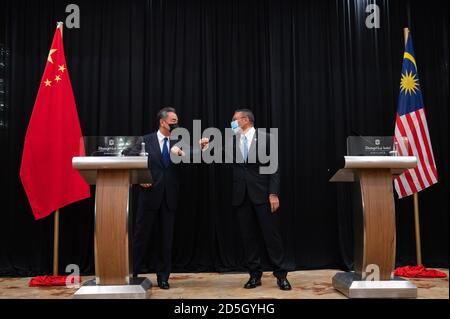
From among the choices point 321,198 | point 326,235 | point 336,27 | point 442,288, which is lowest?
point 442,288

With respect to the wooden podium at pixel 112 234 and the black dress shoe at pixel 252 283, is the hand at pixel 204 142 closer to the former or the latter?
the wooden podium at pixel 112 234

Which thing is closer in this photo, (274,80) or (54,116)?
(54,116)

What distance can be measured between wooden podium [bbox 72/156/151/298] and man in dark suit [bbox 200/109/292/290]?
892 mm

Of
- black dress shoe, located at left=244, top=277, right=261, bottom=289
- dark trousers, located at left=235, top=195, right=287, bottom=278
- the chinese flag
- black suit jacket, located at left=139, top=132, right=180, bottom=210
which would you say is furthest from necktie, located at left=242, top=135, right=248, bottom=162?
the chinese flag

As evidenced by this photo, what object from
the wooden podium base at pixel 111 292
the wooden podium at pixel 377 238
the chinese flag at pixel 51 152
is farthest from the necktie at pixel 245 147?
the chinese flag at pixel 51 152

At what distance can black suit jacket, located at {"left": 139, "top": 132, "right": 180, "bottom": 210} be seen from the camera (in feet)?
12.1

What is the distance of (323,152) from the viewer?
4.70m

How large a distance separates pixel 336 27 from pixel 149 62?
6.48ft

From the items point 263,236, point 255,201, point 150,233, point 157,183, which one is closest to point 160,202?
point 157,183

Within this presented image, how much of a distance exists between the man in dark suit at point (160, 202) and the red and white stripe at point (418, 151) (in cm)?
214

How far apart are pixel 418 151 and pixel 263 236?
1734mm

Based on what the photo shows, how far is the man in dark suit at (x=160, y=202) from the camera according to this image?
369 cm

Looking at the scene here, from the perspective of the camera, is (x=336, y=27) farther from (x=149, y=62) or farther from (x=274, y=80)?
(x=149, y=62)

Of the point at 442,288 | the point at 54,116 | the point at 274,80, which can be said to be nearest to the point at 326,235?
the point at 442,288
